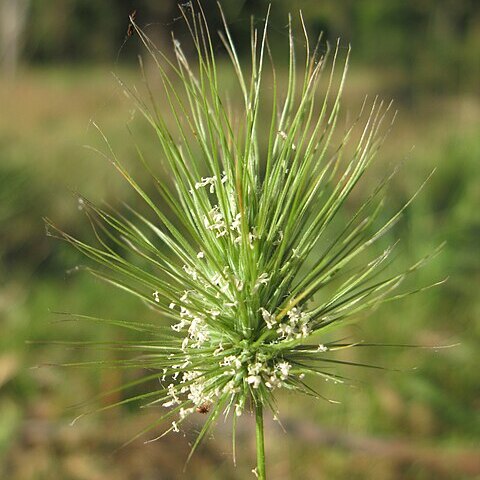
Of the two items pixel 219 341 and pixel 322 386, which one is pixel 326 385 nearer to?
pixel 322 386

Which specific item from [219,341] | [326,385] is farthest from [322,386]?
[219,341]

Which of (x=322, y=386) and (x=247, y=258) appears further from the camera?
(x=322, y=386)

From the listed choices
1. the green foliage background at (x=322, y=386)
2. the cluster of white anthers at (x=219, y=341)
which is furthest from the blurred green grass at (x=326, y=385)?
the cluster of white anthers at (x=219, y=341)

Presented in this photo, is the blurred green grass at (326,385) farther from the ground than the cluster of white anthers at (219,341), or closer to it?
closer to it

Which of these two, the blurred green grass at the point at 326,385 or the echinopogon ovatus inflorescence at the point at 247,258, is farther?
the blurred green grass at the point at 326,385

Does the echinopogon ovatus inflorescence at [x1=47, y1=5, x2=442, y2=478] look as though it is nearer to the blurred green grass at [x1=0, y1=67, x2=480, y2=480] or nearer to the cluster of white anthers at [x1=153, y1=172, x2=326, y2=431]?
the cluster of white anthers at [x1=153, y1=172, x2=326, y2=431]

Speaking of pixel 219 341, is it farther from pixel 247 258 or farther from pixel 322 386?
pixel 322 386

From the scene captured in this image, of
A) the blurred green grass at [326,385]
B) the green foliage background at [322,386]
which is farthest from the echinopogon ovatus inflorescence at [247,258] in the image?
the blurred green grass at [326,385]

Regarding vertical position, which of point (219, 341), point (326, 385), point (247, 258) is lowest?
point (326, 385)

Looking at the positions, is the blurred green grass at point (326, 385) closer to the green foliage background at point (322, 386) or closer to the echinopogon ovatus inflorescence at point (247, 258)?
the green foliage background at point (322, 386)

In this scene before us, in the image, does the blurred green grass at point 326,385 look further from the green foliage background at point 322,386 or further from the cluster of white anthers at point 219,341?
the cluster of white anthers at point 219,341

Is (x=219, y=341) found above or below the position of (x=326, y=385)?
above

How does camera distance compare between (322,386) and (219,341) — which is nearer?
(219,341)
